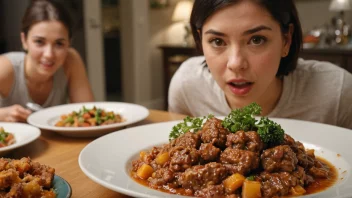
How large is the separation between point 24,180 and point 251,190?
0.59 meters

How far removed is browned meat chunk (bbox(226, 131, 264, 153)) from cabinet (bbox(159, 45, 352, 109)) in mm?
3811

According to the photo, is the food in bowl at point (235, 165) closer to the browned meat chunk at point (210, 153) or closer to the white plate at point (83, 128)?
the browned meat chunk at point (210, 153)

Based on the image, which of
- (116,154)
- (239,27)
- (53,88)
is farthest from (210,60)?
(53,88)

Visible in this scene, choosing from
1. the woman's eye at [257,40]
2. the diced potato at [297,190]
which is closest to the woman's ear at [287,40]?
the woman's eye at [257,40]

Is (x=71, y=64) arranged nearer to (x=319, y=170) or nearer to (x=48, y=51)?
(x=48, y=51)

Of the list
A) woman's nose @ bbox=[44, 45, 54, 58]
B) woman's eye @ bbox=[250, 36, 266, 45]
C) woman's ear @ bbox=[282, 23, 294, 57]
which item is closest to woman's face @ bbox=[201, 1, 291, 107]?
woman's eye @ bbox=[250, 36, 266, 45]

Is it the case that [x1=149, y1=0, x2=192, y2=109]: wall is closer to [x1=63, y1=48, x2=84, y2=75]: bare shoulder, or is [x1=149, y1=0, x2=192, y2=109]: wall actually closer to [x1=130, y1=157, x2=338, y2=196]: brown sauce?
[x1=63, y1=48, x2=84, y2=75]: bare shoulder

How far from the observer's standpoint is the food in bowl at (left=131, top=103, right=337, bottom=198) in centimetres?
103

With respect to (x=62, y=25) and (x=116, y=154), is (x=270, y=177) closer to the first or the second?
(x=116, y=154)

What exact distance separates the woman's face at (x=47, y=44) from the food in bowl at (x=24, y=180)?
67.0 inches

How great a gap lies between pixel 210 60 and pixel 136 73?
506 centimetres

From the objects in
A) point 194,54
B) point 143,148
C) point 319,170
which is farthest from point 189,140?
point 194,54

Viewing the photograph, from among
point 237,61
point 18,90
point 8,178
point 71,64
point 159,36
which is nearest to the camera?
point 8,178

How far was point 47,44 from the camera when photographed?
262cm
